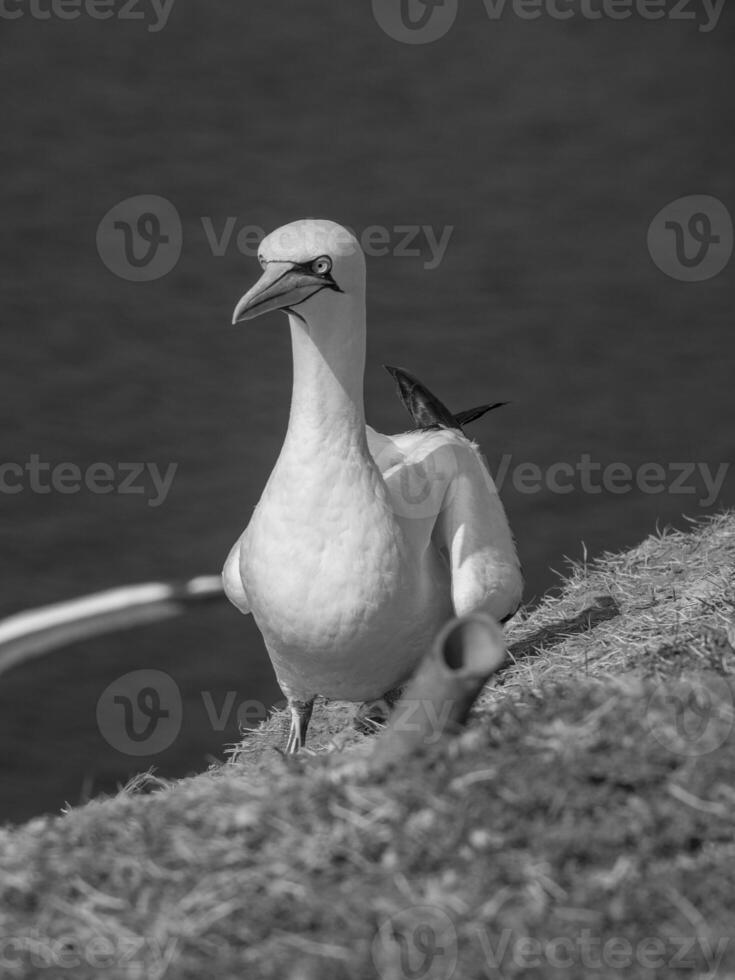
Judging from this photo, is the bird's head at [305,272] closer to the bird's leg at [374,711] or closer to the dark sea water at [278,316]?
the bird's leg at [374,711]

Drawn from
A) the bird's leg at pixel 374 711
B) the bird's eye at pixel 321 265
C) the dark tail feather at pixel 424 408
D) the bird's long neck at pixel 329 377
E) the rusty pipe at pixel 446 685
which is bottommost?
the bird's leg at pixel 374 711

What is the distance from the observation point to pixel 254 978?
3271mm

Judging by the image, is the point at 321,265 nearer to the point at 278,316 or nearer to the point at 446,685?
the point at 446,685

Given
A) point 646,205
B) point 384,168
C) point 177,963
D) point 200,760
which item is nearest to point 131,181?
point 384,168

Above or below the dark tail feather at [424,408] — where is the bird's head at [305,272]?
above

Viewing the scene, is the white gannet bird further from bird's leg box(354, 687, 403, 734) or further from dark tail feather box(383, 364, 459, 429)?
dark tail feather box(383, 364, 459, 429)

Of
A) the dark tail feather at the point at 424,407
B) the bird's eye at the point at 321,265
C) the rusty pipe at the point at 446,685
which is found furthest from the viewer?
the dark tail feather at the point at 424,407

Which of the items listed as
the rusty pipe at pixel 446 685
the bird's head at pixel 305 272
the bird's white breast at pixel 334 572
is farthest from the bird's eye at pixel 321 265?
the rusty pipe at pixel 446 685

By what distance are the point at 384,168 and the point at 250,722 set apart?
6136 millimetres

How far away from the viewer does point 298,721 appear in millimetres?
6234

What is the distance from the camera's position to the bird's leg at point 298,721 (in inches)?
243

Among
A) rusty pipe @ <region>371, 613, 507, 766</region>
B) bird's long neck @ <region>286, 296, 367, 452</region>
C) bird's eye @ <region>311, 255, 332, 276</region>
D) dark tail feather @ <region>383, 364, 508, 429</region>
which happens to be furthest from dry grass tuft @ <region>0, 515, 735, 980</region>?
dark tail feather @ <region>383, 364, 508, 429</region>

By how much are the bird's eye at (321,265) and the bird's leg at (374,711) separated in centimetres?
164

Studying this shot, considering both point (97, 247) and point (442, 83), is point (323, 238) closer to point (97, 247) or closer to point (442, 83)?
point (97, 247)
